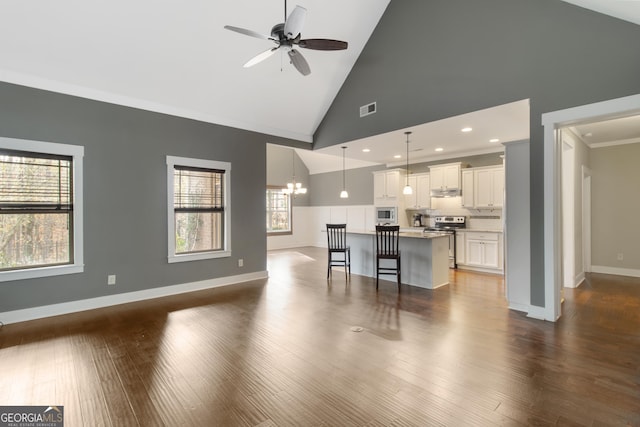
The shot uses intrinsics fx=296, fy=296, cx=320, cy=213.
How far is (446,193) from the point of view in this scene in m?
7.11

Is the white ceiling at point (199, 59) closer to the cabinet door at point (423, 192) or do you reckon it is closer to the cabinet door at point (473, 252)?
the cabinet door at point (423, 192)

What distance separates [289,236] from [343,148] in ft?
17.2

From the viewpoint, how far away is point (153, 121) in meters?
4.68

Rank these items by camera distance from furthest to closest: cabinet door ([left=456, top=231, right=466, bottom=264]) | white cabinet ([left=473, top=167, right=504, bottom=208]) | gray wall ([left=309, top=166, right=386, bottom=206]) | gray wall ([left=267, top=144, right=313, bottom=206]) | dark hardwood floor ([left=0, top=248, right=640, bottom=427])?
gray wall ([left=267, top=144, right=313, bottom=206]) < gray wall ([left=309, top=166, right=386, bottom=206]) < cabinet door ([left=456, top=231, right=466, bottom=264]) < white cabinet ([left=473, top=167, right=504, bottom=208]) < dark hardwood floor ([left=0, top=248, right=640, bottom=427])

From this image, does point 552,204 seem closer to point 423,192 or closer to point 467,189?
point 467,189

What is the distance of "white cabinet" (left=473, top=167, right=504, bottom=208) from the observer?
633cm

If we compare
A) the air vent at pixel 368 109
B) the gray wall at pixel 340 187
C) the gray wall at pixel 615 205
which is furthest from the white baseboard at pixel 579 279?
the gray wall at pixel 340 187

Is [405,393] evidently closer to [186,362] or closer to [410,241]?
[186,362]

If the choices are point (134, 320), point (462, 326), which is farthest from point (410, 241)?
point (134, 320)

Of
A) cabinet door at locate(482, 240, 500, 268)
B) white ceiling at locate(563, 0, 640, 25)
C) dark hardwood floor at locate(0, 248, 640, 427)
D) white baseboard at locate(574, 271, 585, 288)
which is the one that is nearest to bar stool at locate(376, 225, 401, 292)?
dark hardwood floor at locate(0, 248, 640, 427)

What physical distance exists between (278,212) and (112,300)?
22.7 feet

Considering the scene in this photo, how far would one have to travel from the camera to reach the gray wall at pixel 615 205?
5738mm

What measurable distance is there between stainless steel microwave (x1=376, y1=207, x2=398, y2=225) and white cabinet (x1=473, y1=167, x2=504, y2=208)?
2.02 m

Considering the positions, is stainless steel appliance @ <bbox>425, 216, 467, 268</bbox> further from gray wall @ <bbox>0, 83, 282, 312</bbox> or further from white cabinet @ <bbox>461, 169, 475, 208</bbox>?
gray wall @ <bbox>0, 83, 282, 312</bbox>
